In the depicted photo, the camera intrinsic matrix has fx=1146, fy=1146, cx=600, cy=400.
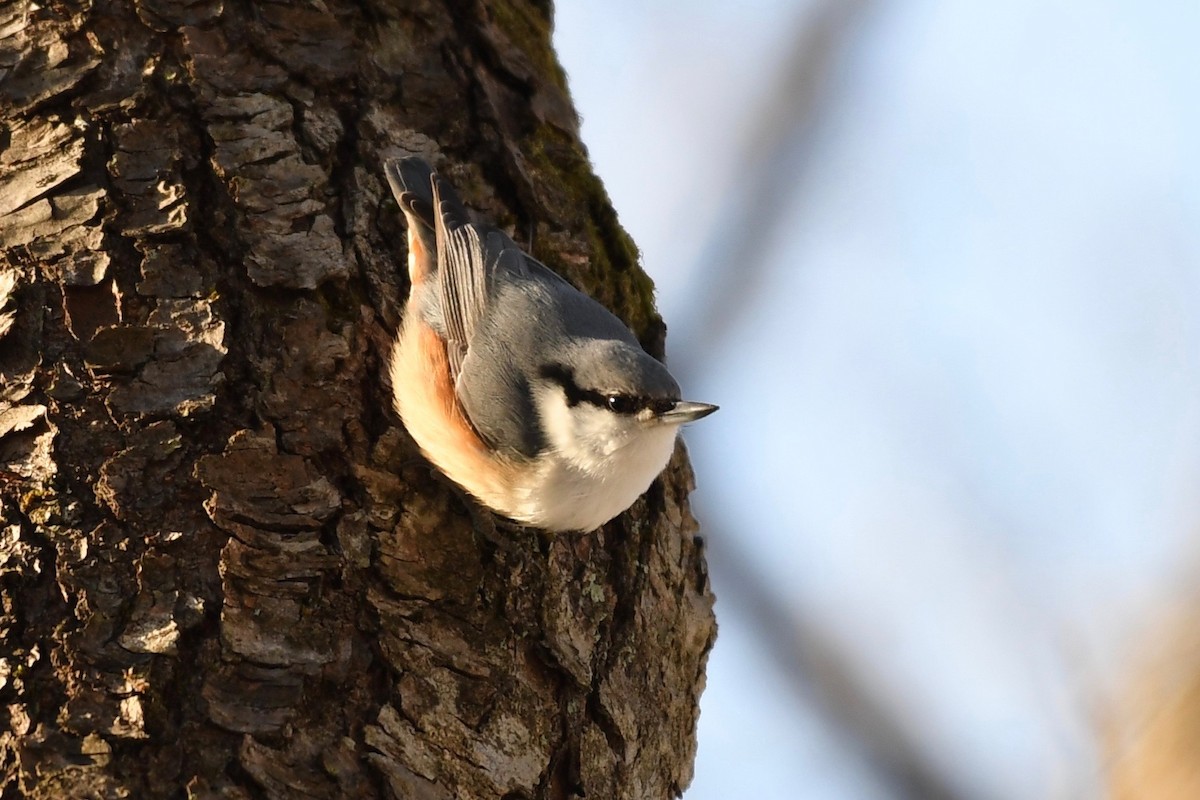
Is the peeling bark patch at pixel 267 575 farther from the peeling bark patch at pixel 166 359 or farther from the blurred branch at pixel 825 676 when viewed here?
the blurred branch at pixel 825 676

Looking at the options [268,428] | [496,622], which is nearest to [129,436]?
[268,428]

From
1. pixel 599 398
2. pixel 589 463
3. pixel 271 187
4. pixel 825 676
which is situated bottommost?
pixel 825 676

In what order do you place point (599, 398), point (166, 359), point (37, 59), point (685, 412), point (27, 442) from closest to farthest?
point (27, 442), point (166, 359), point (37, 59), point (685, 412), point (599, 398)

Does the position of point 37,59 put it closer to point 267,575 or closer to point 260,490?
point 260,490

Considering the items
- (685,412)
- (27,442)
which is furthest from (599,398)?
(27,442)

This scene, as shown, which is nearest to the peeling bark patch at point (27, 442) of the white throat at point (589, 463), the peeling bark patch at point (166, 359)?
the peeling bark patch at point (166, 359)

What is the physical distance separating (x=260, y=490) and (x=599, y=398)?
71cm

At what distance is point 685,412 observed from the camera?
7.22 ft

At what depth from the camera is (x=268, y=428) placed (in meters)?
1.94

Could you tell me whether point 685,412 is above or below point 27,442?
above

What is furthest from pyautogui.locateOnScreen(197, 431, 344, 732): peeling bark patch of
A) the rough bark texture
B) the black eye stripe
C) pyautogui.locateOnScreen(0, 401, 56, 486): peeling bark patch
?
the black eye stripe

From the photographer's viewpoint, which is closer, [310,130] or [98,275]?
[98,275]

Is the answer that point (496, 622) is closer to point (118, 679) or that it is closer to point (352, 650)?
point (352, 650)

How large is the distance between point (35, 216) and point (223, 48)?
18.8 inches
